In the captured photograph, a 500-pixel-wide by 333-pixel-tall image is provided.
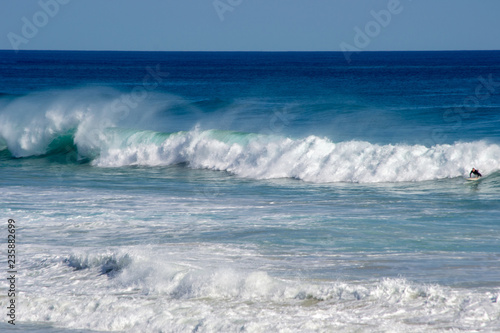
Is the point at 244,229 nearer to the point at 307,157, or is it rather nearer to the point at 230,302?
the point at 230,302

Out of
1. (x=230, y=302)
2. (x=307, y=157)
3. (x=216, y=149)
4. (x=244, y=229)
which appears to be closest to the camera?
(x=230, y=302)

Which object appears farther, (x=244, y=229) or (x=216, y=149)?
(x=216, y=149)

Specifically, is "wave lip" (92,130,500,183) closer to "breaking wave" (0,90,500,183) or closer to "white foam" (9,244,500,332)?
"breaking wave" (0,90,500,183)

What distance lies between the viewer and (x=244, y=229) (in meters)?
10.3

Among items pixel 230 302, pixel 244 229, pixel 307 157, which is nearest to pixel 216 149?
pixel 307 157

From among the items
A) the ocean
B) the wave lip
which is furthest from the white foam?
the wave lip

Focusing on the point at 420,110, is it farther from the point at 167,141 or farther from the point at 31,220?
the point at 31,220

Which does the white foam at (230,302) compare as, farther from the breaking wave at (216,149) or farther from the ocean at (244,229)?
the breaking wave at (216,149)

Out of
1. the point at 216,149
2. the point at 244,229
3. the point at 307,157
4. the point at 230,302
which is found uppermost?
the point at 216,149

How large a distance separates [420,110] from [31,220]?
22524 millimetres

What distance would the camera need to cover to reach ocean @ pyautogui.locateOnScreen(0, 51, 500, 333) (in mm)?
6715

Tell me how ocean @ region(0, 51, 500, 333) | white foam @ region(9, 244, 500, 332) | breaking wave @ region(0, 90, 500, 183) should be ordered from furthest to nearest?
breaking wave @ region(0, 90, 500, 183), ocean @ region(0, 51, 500, 333), white foam @ region(9, 244, 500, 332)

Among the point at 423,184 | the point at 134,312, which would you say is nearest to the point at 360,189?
the point at 423,184

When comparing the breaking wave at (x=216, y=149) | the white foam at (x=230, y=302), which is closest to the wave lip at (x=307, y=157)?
the breaking wave at (x=216, y=149)
